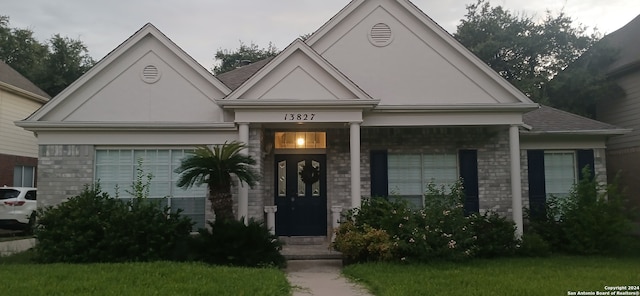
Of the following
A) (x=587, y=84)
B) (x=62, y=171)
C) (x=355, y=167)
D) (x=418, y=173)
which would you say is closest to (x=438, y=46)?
(x=418, y=173)

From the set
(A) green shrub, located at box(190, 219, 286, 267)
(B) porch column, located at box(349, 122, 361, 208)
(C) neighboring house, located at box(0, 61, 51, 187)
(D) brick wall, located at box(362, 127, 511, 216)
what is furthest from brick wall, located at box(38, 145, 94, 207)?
(C) neighboring house, located at box(0, 61, 51, 187)

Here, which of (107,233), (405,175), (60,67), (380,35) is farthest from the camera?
(60,67)

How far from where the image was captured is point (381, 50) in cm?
1265

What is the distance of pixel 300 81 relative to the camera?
11.4 m

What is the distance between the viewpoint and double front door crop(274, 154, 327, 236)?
514 inches

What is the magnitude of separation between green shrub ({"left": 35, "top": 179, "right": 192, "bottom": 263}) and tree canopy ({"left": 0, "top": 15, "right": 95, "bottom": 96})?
22.4 meters

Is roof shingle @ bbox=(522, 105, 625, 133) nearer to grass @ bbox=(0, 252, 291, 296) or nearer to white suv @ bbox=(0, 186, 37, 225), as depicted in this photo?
grass @ bbox=(0, 252, 291, 296)

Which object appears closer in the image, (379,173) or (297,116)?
(297,116)

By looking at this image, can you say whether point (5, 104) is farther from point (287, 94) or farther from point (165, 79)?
point (287, 94)

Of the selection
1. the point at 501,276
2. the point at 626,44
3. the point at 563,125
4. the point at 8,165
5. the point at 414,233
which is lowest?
the point at 501,276

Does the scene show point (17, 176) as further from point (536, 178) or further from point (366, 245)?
point (536, 178)

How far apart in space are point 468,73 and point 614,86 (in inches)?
320

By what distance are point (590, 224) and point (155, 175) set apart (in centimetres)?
973

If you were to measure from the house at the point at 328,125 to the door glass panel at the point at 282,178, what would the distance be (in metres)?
0.04
